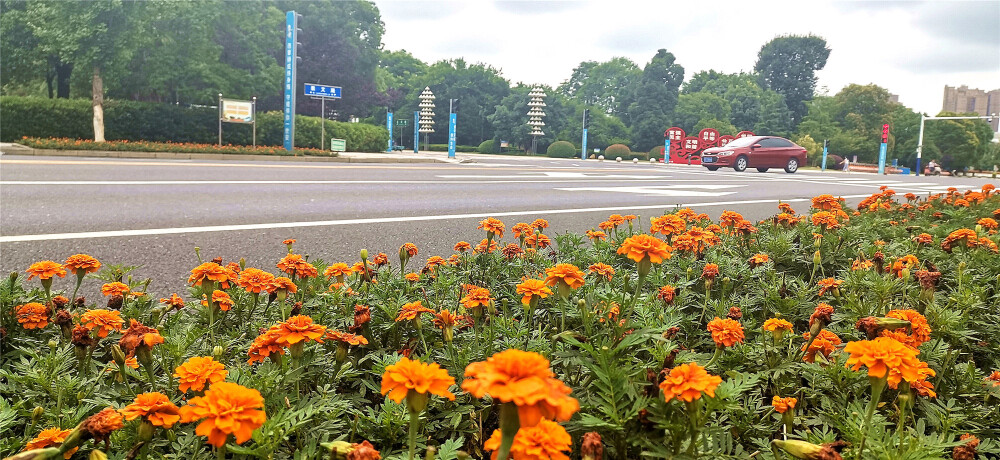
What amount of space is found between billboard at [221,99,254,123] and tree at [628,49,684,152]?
116 feet

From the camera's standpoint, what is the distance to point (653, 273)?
2303 mm

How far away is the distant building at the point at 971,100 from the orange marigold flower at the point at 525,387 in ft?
533

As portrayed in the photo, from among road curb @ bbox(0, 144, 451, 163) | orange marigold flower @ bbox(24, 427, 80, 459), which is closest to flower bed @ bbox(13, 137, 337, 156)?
road curb @ bbox(0, 144, 451, 163)

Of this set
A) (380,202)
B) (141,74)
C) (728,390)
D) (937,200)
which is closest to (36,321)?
(728,390)

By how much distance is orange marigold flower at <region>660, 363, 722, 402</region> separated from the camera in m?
0.95

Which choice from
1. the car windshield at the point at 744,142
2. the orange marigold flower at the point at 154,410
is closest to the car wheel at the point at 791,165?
the car windshield at the point at 744,142

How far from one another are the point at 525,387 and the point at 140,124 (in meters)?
25.8

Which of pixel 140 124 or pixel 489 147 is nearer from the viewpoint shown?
pixel 140 124

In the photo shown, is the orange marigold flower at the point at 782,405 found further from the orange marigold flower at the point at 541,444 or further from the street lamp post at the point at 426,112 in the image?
the street lamp post at the point at 426,112

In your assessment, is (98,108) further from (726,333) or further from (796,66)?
(796,66)

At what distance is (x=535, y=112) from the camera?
169 feet

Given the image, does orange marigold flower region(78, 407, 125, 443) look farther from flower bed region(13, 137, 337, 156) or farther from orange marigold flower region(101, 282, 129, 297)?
flower bed region(13, 137, 337, 156)

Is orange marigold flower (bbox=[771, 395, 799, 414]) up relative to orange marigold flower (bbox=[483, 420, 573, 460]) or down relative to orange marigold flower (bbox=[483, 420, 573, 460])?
down

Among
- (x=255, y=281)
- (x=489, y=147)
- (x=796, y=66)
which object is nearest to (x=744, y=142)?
(x=255, y=281)
